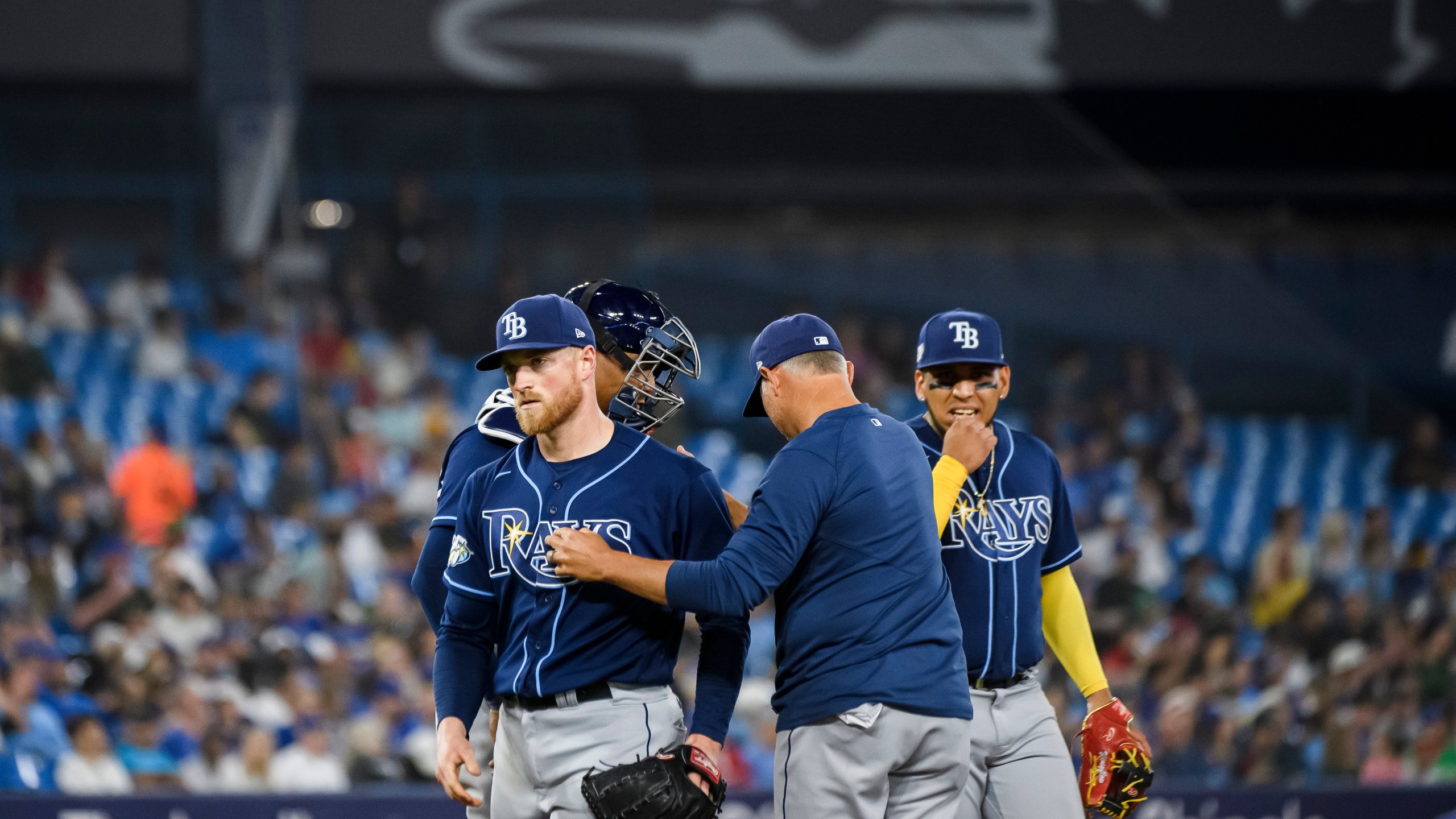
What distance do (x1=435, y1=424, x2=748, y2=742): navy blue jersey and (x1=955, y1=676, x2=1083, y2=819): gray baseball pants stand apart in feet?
2.68

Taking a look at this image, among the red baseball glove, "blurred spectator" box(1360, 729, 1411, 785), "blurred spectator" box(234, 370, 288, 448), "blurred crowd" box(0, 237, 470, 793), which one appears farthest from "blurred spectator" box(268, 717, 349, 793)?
"blurred spectator" box(1360, 729, 1411, 785)

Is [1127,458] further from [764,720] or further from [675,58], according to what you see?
[675,58]

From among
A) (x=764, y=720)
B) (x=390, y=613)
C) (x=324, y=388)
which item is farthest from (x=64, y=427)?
(x=764, y=720)

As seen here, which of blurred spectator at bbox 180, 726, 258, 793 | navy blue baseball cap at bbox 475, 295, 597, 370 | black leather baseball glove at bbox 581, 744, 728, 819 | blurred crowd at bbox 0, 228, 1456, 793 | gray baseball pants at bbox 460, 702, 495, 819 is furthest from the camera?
blurred crowd at bbox 0, 228, 1456, 793

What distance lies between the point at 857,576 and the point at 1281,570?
301 inches

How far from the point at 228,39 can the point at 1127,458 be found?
7.60m

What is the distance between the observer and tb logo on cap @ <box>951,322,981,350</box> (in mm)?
3488

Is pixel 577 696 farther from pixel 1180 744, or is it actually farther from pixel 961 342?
pixel 1180 744

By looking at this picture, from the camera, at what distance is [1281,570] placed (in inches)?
381

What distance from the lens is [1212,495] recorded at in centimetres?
1077

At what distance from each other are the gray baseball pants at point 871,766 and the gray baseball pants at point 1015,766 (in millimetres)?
446

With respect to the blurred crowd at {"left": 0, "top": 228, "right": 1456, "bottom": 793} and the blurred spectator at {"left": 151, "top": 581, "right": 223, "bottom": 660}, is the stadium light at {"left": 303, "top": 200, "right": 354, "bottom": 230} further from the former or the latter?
the blurred spectator at {"left": 151, "top": 581, "right": 223, "bottom": 660}

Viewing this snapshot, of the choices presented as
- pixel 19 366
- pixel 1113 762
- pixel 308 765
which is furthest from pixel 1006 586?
pixel 19 366

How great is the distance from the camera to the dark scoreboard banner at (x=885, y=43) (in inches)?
477
